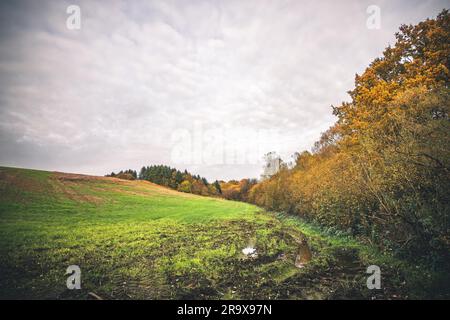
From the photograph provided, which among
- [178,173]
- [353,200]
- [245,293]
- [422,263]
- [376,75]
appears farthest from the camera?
[178,173]

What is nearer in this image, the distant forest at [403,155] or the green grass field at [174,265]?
the green grass field at [174,265]

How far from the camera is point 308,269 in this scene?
32.2 feet

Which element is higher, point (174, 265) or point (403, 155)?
point (403, 155)

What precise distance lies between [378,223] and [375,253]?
6.39 ft

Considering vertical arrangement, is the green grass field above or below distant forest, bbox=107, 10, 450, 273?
below

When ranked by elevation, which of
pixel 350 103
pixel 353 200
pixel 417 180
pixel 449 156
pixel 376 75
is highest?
pixel 376 75

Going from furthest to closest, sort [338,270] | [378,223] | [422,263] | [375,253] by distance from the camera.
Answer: [378,223], [375,253], [338,270], [422,263]

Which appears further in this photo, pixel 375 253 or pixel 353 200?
pixel 353 200

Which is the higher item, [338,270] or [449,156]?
[449,156]

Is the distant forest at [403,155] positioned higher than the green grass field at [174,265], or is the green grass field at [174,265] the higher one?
the distant forest at [403,155]

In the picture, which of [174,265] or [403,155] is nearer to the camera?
[403,155]

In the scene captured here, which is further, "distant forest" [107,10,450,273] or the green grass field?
"distant forest" [107,10,450,273]
